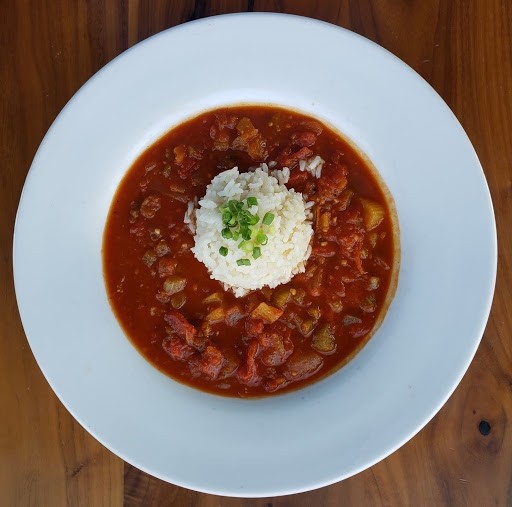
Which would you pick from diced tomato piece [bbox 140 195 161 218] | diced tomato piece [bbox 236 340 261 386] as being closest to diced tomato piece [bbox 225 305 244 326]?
diced tomato piece [bbox 236 340 261 386]

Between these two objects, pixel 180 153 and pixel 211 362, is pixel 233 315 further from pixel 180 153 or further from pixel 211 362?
pixel 180 153

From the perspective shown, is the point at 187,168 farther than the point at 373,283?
Yes

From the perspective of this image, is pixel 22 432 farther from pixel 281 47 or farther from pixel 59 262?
pixel 281 47

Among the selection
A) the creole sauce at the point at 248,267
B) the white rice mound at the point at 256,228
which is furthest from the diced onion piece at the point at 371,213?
the white rice mound at the point at 256,228

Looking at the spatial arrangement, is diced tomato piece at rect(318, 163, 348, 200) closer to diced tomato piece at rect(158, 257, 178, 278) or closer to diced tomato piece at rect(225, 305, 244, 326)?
diced tomato piece at rect(225, 305, 244, 326)

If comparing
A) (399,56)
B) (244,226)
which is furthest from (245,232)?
(399,56)

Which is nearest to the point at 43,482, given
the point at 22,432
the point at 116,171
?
the point at 22,432
